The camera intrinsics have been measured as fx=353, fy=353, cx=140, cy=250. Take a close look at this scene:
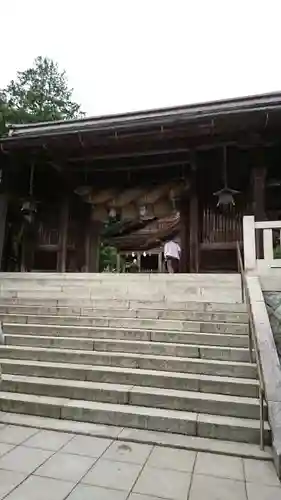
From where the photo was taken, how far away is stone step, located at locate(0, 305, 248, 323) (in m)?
5.38

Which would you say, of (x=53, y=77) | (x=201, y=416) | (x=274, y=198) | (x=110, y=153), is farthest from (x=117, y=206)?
(x=53, y=77)

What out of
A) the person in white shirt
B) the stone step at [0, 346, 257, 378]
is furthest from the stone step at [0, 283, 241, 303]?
the person in white shirt

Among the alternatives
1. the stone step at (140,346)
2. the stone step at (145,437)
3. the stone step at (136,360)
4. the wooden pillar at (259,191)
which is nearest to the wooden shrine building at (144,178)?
the wooden pillar at (259,191)

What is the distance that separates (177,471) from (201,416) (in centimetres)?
84

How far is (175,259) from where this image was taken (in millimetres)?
9672

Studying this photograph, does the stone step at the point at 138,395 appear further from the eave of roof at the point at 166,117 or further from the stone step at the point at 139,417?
the eave of roof at the point at 166,117

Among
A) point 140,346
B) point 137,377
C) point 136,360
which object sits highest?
point 140,346

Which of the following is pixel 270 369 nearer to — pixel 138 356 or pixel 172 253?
pixel 138 356

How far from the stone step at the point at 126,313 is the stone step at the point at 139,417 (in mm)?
1982

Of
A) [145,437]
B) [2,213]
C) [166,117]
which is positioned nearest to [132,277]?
[166,117]

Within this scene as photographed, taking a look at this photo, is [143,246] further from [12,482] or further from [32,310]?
[12,482]

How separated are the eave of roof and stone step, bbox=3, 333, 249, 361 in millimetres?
4544

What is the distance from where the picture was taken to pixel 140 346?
4703 millimetres

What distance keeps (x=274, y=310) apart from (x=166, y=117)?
14.8 ft
